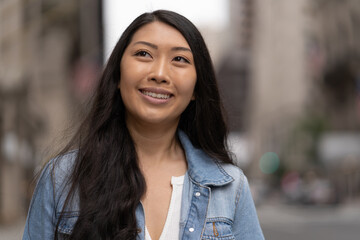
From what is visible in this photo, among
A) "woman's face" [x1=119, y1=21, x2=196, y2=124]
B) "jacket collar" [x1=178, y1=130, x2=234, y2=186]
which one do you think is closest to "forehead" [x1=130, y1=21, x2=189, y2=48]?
"woman's face" [x1=119, y1=21, x2=196, y2=124]

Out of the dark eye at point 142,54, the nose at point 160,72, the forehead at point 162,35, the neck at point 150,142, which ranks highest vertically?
the forehead at point 162,35

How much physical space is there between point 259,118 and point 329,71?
155ft

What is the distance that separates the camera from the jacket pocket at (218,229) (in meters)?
2.36

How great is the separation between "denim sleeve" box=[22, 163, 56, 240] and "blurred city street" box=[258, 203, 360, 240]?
13.2 m

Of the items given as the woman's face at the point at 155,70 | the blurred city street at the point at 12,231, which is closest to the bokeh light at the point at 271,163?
the blurred city street at the point at 12,231

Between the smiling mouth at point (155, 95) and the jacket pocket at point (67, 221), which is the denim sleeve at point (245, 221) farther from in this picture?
the jacket pocket at point (67, 221)

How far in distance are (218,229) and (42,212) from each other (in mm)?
671

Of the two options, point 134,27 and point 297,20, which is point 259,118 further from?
point 134,27

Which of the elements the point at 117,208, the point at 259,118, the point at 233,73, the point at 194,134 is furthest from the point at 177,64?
the point at 233,73

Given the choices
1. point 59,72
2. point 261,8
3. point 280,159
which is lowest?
point 280,159

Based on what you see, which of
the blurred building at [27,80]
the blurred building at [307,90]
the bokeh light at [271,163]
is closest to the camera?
the blurred building at [27,80]

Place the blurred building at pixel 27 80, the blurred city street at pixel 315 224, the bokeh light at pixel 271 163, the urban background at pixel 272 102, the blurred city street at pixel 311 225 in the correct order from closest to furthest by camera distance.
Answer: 1. the blurred city street at pixel 311 225
2. the blurred city street at pixel 315 224
3. the urban background at pixel 272 102
4. the blurred building at pixel 27 80
5. the bokeh light at pixel 271 163

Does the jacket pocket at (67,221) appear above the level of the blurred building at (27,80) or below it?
below

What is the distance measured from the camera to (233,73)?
13788 centimetres
